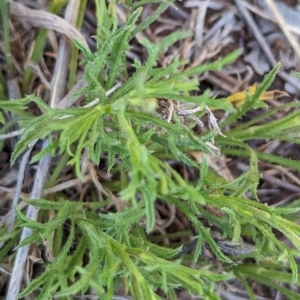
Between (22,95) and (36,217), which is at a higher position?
(22,95)

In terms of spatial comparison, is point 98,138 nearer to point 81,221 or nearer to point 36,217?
point 81,221

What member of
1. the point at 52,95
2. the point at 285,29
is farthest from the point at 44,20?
the point at 285,29

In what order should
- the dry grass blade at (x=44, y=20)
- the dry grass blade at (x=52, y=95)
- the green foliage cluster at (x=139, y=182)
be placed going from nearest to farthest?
the green foliage cluster at (x=139, y=182), the dry grass blade at (x=52, y=95), the dry grass blade at (x=44, y=20)

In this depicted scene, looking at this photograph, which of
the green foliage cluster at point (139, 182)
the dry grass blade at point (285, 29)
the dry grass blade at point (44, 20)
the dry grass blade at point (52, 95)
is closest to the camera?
the green foliage cluster at point (139, 182)

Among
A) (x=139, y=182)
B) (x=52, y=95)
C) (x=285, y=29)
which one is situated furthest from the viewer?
(x=285, y=29)

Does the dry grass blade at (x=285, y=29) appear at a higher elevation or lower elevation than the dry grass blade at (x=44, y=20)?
lower

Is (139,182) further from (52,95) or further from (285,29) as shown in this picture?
(285,29)

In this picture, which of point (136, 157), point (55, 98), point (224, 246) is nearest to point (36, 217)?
point (55, 98)

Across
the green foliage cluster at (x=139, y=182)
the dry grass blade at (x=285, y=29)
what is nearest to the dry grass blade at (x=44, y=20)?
the green foliage cluster at (x=139, y=182)

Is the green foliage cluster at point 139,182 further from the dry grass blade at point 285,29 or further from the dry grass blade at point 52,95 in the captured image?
the dry grass blade at point 285,29

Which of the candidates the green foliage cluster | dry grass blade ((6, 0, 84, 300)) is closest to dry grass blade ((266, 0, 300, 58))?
the green foliage cluster

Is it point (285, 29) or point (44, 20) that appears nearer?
point (44, 20)
